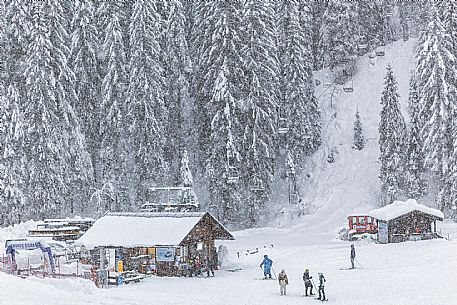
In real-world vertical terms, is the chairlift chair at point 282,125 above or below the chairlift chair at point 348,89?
below

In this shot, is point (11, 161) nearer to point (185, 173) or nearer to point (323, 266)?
point (185, 173)

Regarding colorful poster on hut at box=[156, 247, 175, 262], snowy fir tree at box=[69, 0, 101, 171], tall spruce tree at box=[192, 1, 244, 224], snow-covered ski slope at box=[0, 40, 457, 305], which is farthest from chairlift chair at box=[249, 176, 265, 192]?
colorful poster on hut at box=[156, 247, 175, 262]

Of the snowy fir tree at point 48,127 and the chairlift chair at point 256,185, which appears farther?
the chairlift chair at point 256,185

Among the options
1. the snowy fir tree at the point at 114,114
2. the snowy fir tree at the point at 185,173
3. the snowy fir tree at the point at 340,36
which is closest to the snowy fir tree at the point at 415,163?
the snowy fir tree at the point at 340,36

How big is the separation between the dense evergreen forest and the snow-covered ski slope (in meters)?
3.83

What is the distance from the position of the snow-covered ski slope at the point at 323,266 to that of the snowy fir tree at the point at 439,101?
16.1 ft

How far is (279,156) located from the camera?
61312 millimetres

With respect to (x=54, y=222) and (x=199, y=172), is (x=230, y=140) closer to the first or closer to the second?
(x=199, y=172)

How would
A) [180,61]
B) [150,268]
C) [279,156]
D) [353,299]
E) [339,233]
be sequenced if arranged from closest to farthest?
1. [353,299]
2. [150,268]
3. [339,233]
4. [180,61]
5. [279,156]

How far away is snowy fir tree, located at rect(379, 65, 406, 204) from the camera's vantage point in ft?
175

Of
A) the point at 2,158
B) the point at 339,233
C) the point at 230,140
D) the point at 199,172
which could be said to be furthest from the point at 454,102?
the point at 2,158

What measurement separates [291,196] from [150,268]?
2541 cm

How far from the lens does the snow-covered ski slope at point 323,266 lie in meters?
24.4

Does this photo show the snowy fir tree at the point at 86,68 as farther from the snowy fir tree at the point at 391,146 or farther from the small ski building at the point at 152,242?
the snowy fir tree at the point at 391,146
